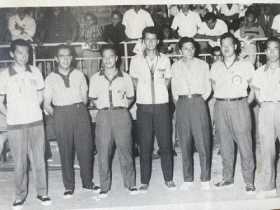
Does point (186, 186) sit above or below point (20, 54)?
below

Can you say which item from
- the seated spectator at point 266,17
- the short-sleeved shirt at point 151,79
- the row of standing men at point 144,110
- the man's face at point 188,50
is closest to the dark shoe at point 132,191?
the row of standing men at point 144,110

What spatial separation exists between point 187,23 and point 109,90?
1.32 ft

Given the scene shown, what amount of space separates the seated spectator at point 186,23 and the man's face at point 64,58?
0.42 metres

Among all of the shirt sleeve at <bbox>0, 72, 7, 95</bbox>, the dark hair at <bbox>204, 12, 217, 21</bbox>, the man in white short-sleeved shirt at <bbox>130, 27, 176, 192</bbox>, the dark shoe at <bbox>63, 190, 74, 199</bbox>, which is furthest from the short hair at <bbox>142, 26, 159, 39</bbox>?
the dark shoe at <bbox>63, 190, 74, 199</bbox>

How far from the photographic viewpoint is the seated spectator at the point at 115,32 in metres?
1.61

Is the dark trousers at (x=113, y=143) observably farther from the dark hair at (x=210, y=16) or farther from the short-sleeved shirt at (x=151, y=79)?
the dark hair at (x=210, y=16)

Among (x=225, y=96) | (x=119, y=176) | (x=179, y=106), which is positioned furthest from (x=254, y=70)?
(x=119, y=176)

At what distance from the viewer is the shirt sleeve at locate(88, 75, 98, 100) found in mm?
1606

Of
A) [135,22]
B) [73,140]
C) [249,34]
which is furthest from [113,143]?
[249,34]

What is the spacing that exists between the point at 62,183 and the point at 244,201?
26.9 inches

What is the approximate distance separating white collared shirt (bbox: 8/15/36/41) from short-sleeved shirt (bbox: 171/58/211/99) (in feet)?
1.73

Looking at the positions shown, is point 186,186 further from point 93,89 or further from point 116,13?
point 116,13

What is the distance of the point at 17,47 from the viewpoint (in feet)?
5.06

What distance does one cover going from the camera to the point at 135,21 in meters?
1.63
